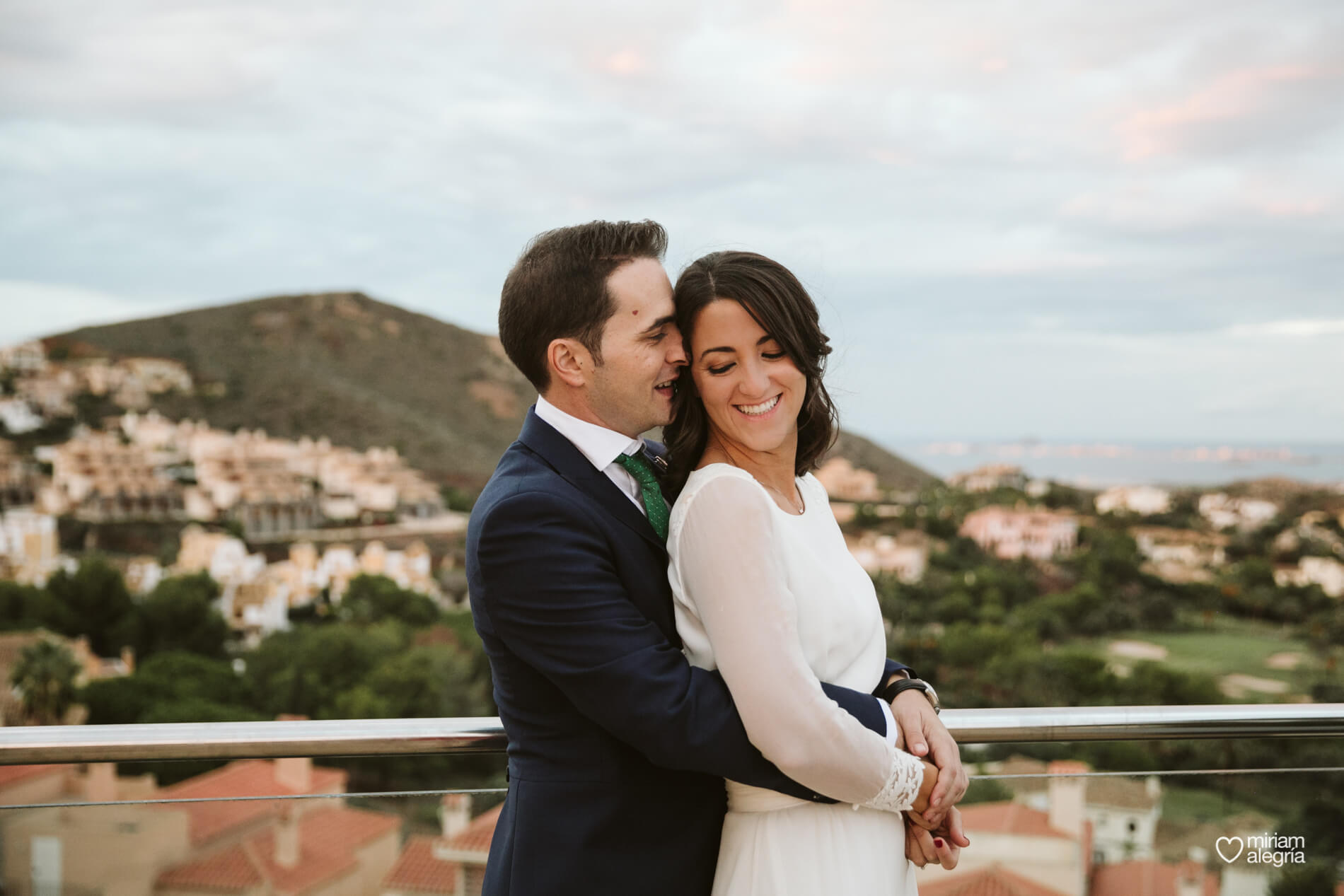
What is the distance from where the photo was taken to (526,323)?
4.91ft

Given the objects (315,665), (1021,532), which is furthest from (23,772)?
(1021,532)

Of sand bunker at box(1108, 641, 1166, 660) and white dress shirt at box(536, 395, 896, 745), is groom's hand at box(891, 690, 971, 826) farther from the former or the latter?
sand bunker at box(1108, 641, 1166, 660)

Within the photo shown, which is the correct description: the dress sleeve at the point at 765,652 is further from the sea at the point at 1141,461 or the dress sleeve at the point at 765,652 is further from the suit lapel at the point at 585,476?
the sea at the point at 1141,461

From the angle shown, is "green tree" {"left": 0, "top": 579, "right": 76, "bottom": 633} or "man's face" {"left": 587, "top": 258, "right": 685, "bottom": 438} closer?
"man's face" {"left": 587, "top": 258, "right": 685, "bottom": 438}

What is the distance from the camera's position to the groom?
4.03ft

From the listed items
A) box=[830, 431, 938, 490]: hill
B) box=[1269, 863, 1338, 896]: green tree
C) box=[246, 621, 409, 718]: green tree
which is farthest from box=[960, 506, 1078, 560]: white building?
box=[1269, 863, 1338, 896]: green tree

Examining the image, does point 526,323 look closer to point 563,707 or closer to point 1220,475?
point 563,707

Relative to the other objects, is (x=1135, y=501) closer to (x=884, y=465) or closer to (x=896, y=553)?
(x=896, y=553)

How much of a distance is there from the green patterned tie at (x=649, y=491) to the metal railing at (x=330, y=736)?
510mm

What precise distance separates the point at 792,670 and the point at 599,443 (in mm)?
447

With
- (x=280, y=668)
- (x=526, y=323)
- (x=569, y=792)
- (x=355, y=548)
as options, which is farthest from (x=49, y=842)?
(x=355, y=548)

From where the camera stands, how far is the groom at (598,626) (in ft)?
4.03

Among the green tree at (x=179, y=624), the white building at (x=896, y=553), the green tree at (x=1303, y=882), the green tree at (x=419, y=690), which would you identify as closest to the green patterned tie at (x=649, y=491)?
the green tree at (x=1303, y=882)

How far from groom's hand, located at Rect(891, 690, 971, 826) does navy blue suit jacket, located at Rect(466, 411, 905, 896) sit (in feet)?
0.23
